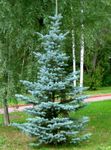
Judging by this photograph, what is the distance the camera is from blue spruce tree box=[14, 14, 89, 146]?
9.90 meters

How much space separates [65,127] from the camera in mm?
9938

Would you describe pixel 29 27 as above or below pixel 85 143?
above

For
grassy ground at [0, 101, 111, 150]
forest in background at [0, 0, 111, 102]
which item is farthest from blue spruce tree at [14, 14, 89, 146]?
forest in background at [0, 0, 111, 102]

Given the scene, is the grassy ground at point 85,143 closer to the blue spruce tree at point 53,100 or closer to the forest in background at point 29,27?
the blue spruce tree at point 53,100

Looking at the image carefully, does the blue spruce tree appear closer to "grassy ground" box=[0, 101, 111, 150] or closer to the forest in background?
"grassy ground" box=[0, 101, 111, 150]

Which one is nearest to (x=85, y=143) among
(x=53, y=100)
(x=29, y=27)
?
(x=53, y=100)

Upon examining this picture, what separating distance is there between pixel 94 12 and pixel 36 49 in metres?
2.22

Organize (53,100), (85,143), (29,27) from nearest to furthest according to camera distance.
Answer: (53,100) → (85,143) → (29,27)

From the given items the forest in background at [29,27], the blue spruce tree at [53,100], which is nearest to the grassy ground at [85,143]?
the blue spruce tree at [53,100]

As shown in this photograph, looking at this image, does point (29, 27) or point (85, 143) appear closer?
point (85, 143)

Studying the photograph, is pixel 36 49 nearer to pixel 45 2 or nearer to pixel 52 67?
pixel 45 2

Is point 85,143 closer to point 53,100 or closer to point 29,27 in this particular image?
point 53,100

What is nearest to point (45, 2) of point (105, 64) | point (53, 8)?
point (53, 8)

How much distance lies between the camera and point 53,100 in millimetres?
10250
